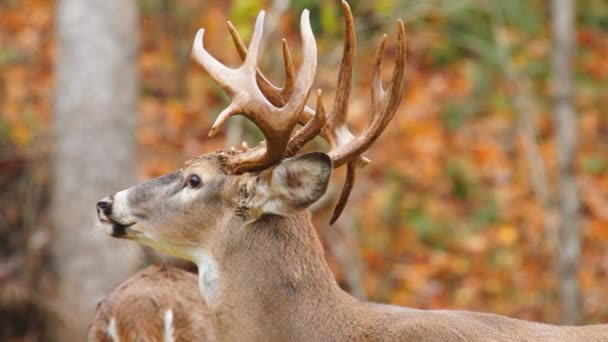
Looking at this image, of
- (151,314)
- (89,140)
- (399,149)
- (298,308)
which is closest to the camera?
(298,308)

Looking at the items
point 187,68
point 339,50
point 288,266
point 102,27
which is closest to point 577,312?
point 339,50

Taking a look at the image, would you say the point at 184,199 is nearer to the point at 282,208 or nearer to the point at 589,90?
the point at 282,208

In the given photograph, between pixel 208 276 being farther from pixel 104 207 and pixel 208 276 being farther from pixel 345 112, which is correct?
pixel 345 112

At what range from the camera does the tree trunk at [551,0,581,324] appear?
10688 mm

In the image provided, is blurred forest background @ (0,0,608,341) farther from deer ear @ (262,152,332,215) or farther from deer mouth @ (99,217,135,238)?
deer ear @ (262,152,332,215)

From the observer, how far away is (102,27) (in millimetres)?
11656

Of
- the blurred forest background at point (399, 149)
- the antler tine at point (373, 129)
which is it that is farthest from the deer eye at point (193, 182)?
the blurred forest background at point (399, 149)

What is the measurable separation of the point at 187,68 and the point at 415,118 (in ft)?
9.41

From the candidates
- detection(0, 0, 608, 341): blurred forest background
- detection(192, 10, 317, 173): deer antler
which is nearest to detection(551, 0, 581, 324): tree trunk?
detection(0, 0, 608, 341): blurred forest background

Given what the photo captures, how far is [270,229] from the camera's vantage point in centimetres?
→ 583

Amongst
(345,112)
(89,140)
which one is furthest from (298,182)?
(89,140)

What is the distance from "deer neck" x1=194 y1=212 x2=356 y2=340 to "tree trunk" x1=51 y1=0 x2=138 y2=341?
5.00 metres

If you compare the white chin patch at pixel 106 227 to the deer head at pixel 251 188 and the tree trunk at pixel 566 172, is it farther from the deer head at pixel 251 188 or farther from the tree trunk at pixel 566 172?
the tree trunk at pixel 566 172

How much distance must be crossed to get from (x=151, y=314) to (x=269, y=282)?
3.27ft
